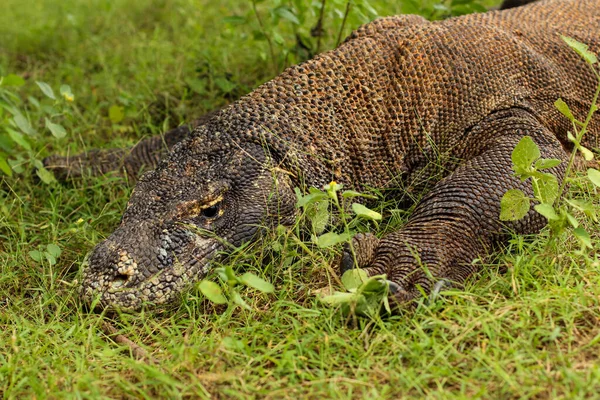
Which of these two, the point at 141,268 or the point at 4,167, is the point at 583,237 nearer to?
the point at 141,268

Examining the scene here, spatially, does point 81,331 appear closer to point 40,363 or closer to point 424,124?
point 40,363

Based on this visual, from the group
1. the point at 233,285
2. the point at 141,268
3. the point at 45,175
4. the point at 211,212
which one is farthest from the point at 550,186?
the point at 45,175

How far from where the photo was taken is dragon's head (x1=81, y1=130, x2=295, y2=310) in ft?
9.75

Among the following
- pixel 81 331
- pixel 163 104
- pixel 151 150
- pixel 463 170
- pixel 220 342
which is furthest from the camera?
pixel 163 104

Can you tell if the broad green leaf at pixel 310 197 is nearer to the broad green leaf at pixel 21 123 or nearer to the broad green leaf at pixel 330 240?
the broad green leaf at pixel 330 240

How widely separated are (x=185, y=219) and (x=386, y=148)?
3.49 feet

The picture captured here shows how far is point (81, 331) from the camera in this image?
9.72 feet

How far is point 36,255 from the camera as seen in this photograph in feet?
11.2

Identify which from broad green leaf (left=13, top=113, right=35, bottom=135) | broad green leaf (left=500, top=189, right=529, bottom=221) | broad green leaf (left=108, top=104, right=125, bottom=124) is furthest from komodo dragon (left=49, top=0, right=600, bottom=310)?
broad green leaf (left=108, top=104, right=125, bottom=124)

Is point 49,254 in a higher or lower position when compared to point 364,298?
lower

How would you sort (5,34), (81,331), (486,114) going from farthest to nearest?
(5,34), (486,114), (81,331)

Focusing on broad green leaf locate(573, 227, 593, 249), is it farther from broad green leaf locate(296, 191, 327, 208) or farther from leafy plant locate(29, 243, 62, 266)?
leafy plant locate(29, 243, 62, 266)

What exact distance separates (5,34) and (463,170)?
4.99 m

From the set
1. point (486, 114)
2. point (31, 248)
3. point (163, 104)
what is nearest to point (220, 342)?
point (31, 248)
